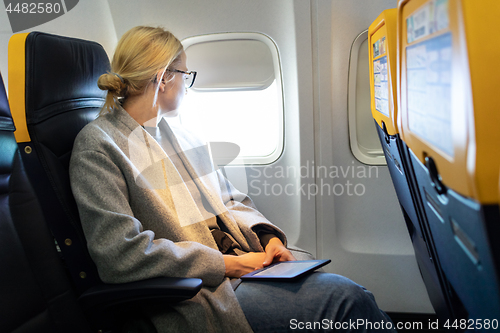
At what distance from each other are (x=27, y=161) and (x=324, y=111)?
4.90 feet

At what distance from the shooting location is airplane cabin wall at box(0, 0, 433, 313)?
1.89 metres

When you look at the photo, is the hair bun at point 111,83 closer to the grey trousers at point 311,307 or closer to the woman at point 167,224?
the woman at point 167,224

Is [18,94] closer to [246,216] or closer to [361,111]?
[246,216]

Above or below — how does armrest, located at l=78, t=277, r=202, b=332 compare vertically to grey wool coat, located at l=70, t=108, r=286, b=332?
below

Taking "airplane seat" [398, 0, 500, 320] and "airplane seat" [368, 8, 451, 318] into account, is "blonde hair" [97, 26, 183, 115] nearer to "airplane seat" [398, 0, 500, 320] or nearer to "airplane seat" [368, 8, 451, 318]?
"airplane seat" [368, 8, 451, 318]

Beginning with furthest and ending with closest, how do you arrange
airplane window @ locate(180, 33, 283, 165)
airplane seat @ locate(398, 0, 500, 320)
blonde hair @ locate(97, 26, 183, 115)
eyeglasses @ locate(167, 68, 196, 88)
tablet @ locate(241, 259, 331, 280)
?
airplane window @ locate(180, 33, 283, 165) < eyeglasses @ locate(167, 68, 196, 88) < blonde hair @ locate(97, 26, 183, 115) < tablet @ locate(241, 259, 331, 280) < airplane seat @ locate(398, 0, 500, 320)

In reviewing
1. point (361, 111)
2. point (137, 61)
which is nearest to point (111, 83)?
point (137, 61)

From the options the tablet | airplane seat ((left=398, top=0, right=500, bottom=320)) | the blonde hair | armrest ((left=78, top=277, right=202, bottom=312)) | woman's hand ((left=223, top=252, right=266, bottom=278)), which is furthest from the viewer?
the blonde hair

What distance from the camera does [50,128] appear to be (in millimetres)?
1121

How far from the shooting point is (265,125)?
2.22 meters

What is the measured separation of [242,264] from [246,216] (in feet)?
1.08

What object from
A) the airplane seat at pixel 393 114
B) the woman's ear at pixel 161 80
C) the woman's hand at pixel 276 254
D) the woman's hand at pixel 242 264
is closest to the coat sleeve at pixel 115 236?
the woman's hand at pixel 242 264

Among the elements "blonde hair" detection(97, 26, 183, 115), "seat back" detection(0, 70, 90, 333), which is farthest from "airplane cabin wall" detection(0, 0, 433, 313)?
"seat back" detection(0, 70, 90, 333)

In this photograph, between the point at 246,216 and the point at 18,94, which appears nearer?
the point at 18,94
